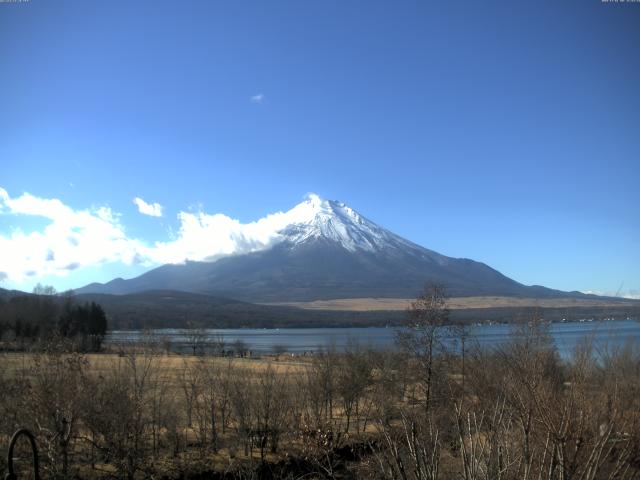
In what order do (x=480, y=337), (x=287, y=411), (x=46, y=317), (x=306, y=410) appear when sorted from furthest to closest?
(x=46, y=317) → (x=480, y=337) → (x=306, y=410) → (x=287, y=411)

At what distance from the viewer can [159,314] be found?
19900 cm

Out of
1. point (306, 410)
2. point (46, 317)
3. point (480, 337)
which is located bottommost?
point (306, 410)

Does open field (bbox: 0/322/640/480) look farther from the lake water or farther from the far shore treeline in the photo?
the far shore treeline

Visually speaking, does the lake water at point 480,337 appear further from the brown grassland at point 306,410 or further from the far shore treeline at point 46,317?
the far shore treeline at point 46,317

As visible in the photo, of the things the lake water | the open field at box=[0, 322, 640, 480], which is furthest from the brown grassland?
the lake water

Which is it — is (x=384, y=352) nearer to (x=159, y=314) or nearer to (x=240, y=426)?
(x=240, y=426)

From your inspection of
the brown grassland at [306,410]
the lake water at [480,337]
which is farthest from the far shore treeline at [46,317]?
the brown grassland at [306,410]

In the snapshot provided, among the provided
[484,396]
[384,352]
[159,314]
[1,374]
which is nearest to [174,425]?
[1,374]

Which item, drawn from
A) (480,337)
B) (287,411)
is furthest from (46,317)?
(287,411)

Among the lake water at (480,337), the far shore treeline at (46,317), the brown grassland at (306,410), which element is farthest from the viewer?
the far shore treeline at (46,317)

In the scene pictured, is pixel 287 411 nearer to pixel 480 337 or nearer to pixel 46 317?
pixel 480 337

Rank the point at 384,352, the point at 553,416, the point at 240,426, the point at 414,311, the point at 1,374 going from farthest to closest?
the point at 384,352 < the point at 414,311 < the point at 240,426 < the point at 1,374 < the point at 553,416

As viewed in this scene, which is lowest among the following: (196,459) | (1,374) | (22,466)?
(196,459)

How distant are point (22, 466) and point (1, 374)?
3.71m
